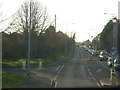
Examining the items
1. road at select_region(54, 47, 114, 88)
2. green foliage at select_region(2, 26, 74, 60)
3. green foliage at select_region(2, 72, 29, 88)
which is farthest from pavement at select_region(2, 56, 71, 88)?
green foliage at select_region(2, 26, 74, 60)

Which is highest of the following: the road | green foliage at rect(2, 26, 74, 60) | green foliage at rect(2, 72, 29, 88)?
green foliage at rect(2, 26, 74, 60)

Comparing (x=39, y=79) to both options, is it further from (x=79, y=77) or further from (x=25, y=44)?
(x=25, y=44)

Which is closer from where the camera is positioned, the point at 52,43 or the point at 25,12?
the point at 25,12

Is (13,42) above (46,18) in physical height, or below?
below

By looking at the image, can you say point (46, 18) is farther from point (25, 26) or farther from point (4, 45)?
point (4, 45)

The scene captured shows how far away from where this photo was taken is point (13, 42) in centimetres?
4938

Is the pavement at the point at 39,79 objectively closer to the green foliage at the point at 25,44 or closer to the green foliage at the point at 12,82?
the green foliage at the point at 12,82

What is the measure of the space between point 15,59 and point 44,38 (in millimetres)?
6718

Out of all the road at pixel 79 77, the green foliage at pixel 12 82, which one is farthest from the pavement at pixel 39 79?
the road at pixel 79 77

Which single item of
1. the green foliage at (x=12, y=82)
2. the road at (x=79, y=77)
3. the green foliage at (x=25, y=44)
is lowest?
the road at (x=79, y=77)

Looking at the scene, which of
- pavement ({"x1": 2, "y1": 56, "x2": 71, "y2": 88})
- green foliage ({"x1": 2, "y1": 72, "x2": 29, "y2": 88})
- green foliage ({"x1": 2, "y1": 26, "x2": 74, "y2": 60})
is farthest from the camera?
green foliage ({"x1": 2, "y1": 26, "x2": 74, "y2": 60})

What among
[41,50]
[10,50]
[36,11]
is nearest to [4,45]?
[10,50]

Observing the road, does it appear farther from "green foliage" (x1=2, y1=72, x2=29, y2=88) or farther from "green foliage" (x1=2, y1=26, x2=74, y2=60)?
"green foliage" (x1=2, y1=26, x2=74, y2=60)

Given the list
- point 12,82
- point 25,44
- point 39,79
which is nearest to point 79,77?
point 39,79
